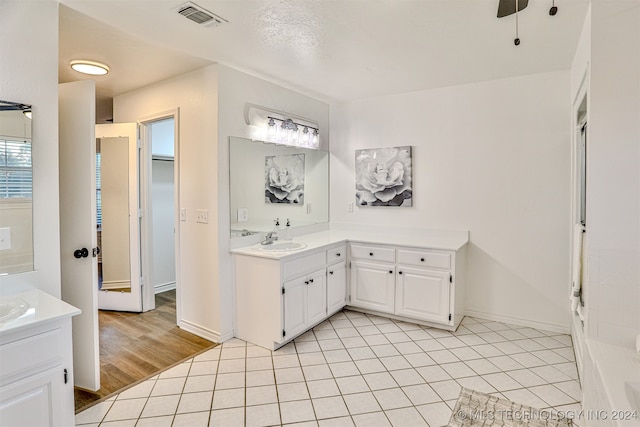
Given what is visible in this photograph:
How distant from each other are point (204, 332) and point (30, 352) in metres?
1.75

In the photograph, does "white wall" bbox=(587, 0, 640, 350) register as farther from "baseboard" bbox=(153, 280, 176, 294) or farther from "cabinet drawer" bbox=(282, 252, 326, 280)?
"baseboard" bbox=(153, 280, 176, 294)

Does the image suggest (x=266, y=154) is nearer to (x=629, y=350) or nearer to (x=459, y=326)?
(x=459, y=326)

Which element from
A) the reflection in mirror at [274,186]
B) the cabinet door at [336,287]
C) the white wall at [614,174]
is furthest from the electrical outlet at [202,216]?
the white wall at [614,174]

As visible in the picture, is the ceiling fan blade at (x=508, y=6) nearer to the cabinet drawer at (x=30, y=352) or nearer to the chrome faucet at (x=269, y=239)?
the chrome faucet at (x=269, y=239)

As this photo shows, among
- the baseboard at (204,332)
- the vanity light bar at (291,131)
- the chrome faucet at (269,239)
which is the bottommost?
the baseboard at (204,332)

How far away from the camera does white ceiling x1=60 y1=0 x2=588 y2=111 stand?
2.02 meters

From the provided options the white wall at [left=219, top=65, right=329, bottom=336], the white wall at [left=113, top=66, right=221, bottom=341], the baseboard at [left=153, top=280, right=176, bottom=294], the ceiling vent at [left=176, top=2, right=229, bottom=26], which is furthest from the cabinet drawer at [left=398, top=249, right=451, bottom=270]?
the baseboard at [left=153, top=280, right=176, bottom=294]

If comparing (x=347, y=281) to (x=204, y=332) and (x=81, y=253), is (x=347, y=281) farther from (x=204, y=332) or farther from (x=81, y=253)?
(x=81, y=253)

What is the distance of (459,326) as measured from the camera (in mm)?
3287

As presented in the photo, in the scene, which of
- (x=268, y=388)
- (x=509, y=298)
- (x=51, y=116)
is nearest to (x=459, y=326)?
(x=509, y=298)

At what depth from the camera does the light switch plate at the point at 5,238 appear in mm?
1706

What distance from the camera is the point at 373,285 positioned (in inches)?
136

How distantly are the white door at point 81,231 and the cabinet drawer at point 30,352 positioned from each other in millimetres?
822

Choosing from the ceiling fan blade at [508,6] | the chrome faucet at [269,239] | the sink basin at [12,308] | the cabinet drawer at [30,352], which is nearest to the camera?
the cabinet drawer at [30,352]
